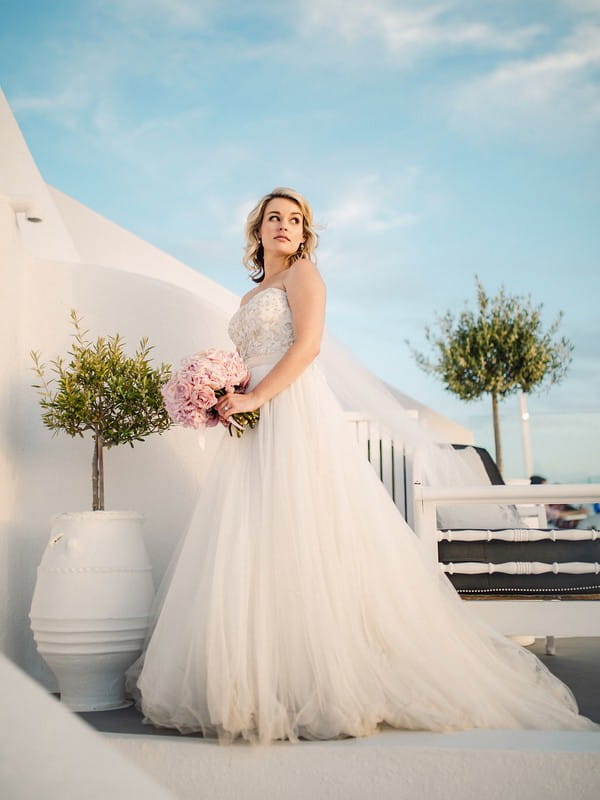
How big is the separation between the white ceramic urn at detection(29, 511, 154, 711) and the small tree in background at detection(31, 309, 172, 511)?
19 centimetres

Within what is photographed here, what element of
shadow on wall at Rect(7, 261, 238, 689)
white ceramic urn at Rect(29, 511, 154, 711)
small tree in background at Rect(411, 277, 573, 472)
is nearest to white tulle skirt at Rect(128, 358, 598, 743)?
white ceramic urn at Rect(29, 511, 154, 711)

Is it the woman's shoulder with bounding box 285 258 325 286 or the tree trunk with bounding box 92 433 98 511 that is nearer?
the woman's shoulder with bounding box 285 258 325 286

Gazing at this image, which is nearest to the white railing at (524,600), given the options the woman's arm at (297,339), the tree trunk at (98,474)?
the woman's arm at (297,339)

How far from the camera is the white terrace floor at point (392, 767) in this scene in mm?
1881

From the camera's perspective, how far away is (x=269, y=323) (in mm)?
2664

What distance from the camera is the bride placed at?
2.08 meters

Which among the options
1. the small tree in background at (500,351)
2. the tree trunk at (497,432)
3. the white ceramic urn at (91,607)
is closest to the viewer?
the white ceramic urn at (91,607)

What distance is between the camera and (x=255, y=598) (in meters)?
2.22

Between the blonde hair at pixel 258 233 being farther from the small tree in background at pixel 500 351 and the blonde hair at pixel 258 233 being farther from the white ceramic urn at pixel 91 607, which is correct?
the small tree in background at pixel 500 351

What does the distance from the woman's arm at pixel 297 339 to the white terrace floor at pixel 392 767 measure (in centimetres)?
98

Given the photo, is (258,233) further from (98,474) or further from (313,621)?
(313,621)

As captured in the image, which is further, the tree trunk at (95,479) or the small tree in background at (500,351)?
the small tree in background at (500,351)

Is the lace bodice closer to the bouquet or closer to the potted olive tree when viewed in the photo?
the bouquet

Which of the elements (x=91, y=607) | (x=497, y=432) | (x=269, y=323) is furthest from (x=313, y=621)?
(x=497, y=432)
